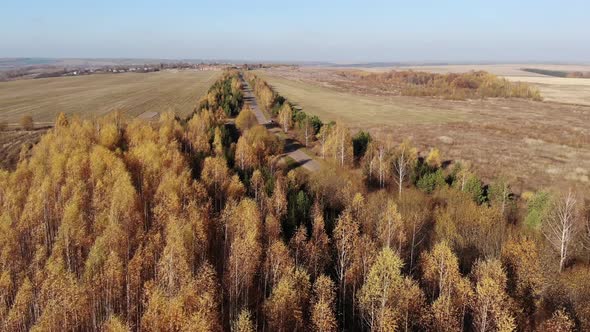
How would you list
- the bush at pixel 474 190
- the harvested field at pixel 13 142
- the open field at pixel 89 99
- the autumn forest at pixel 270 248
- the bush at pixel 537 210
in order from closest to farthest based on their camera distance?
the autumn forest at pixel 270 248 → the bush at pixel 537 210 → the bush at pixel 474 190 → the harvested field at pixel 13 142 → the open field at pixel 89 99

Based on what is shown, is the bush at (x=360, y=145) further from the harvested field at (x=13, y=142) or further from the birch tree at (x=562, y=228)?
the harvested field at (x=13, y=142)

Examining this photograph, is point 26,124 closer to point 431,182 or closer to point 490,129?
point 431,182

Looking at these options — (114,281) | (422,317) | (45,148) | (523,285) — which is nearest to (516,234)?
(523,285)

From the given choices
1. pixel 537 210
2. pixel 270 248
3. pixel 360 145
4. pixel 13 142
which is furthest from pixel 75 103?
pixel 537 210

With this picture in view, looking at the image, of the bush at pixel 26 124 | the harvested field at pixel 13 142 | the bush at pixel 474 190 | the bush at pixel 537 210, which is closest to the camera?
Answer: the bush at pixel 537 210

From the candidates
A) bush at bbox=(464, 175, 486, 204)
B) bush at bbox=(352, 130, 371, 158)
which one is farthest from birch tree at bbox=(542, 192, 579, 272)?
bush at bbox=(352, 130, 371, 158)

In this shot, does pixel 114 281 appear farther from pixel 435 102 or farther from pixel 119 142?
pixel 435 102

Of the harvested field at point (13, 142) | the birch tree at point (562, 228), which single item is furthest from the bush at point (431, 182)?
the harvested field at point (13, 142)

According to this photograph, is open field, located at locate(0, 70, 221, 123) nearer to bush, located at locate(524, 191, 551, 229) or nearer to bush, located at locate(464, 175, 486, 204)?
bush, located at locate(464, 175, 486, 204)
